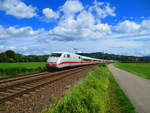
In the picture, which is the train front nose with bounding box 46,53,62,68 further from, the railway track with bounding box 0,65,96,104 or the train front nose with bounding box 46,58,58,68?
the railway track with bounding box 0,65,96,104

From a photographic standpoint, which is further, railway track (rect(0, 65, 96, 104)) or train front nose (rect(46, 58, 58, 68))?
train front nose (rect(46, 58, 58, 68))

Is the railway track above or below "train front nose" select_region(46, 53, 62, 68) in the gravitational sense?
below

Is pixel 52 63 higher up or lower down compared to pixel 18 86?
higher up

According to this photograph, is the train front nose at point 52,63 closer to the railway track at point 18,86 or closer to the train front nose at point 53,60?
the train front nose at point 53,60

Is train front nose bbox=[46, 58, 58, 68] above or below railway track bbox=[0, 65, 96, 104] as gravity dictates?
above

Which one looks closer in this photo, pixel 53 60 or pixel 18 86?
pixel 18 86

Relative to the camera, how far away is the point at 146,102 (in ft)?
22.2

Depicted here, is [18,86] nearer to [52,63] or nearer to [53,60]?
[52,63]

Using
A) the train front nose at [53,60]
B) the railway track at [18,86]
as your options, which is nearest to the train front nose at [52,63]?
the train front nose at [53,60]

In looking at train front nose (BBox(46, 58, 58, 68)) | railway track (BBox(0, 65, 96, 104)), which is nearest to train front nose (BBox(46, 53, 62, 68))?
train front nose (BBox(46, 58, 58, 68))

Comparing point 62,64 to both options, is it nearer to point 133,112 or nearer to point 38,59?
point 133,112

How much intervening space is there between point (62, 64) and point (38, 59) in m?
51.4

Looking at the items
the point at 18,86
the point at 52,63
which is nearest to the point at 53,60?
the point at 52,63

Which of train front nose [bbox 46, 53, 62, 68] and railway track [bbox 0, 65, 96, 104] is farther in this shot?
train front nose [bbox 46, 53, 62, 68]
